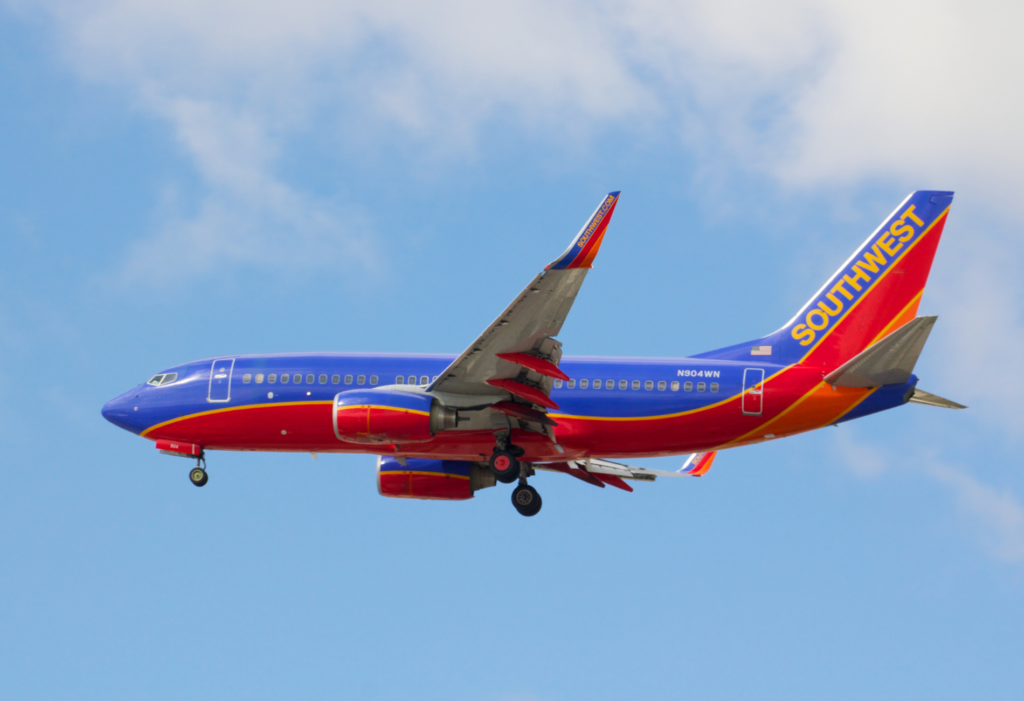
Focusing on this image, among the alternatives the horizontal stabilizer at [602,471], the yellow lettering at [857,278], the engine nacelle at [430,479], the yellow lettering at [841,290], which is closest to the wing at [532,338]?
the engine nacelle at [430,479]

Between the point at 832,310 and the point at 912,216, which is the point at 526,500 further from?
the point at 912,216

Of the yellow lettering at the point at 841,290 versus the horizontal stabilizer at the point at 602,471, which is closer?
the yellow lettering at the point at 841,290

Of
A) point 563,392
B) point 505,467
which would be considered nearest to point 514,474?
point 505,467

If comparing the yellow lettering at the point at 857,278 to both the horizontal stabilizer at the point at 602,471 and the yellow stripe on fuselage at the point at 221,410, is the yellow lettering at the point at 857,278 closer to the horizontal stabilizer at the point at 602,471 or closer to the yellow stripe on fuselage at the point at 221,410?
the horizontal stabilizer at the point at 602,471

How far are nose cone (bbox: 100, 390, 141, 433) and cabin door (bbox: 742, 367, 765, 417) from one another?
18.8m

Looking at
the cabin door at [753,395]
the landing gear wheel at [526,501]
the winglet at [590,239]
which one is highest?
the winglet at [590,239]

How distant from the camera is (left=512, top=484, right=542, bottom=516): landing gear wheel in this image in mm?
34125

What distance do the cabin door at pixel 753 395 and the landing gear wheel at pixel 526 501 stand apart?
6804mm

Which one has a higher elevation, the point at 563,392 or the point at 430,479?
the point at 563,392

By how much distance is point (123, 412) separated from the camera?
118ft

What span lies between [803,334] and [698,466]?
839cm

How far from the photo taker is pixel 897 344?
99.7ft

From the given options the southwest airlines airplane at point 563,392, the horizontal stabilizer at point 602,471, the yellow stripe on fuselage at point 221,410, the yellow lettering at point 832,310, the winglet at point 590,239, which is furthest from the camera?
the horizontal stabilizer at point 602,471

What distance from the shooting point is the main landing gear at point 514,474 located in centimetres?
3253
